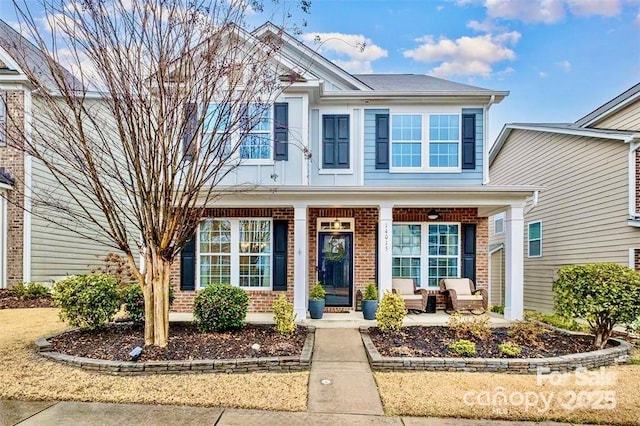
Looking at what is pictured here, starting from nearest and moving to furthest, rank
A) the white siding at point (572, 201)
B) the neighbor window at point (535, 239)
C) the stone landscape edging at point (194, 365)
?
the stone landscape edging at point (194, 365), the white siding at point (572, 201), the neighbor window at point (535, 239)

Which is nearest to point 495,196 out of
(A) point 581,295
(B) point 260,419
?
(A) point 581,295

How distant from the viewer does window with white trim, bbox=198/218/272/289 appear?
33.7 feet

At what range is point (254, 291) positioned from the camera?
33.4ft

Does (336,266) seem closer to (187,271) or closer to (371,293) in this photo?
(371,293)

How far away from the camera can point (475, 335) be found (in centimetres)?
692

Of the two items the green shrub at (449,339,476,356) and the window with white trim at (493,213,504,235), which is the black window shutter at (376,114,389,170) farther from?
the window with white trim at (493,213,504,235)

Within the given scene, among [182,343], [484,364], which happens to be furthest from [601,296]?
[182,343]

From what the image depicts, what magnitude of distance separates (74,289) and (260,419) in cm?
431

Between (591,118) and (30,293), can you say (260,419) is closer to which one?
(30,293)

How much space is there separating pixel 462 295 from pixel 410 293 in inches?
49.1

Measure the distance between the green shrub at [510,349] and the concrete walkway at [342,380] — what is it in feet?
6.58

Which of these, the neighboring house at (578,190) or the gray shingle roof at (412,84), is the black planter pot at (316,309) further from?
the gray shingle roof at (412,84)

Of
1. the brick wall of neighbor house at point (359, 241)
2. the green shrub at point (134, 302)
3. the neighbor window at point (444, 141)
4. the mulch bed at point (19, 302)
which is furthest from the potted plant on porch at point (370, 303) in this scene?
the mulch bed at point (19, 302)

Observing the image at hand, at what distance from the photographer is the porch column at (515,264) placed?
8.82 meters
